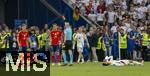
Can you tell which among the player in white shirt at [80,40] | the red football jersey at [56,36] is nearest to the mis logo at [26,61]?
the red football jersey at [56,36]

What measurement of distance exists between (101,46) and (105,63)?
16.3 ft

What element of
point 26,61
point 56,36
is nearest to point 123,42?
point 56,36

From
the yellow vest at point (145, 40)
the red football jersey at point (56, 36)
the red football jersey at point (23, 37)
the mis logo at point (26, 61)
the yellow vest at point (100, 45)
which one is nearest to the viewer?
the mis logo at point (26, 61)

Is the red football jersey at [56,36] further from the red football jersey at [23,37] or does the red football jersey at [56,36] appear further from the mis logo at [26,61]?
the mis logo at [26,61]

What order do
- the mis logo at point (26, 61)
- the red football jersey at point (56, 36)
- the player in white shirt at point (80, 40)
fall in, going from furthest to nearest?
the player in white shirt at point (80, 40)
the red football jersey at point (56, 36)
the mis logo at point (26, 61)

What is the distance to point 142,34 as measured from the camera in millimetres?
31328

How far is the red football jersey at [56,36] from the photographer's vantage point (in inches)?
1068

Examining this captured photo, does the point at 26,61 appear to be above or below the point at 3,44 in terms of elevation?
below

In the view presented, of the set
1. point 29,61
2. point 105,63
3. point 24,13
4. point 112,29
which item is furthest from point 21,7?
point 29,61

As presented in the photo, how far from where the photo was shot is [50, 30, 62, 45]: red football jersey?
2712 cm

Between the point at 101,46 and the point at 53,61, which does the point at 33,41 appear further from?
the point at 101,46

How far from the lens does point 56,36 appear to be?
89.0ft

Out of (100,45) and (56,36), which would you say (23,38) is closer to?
(56,36)

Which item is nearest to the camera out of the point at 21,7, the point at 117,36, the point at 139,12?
the point at 117,36
